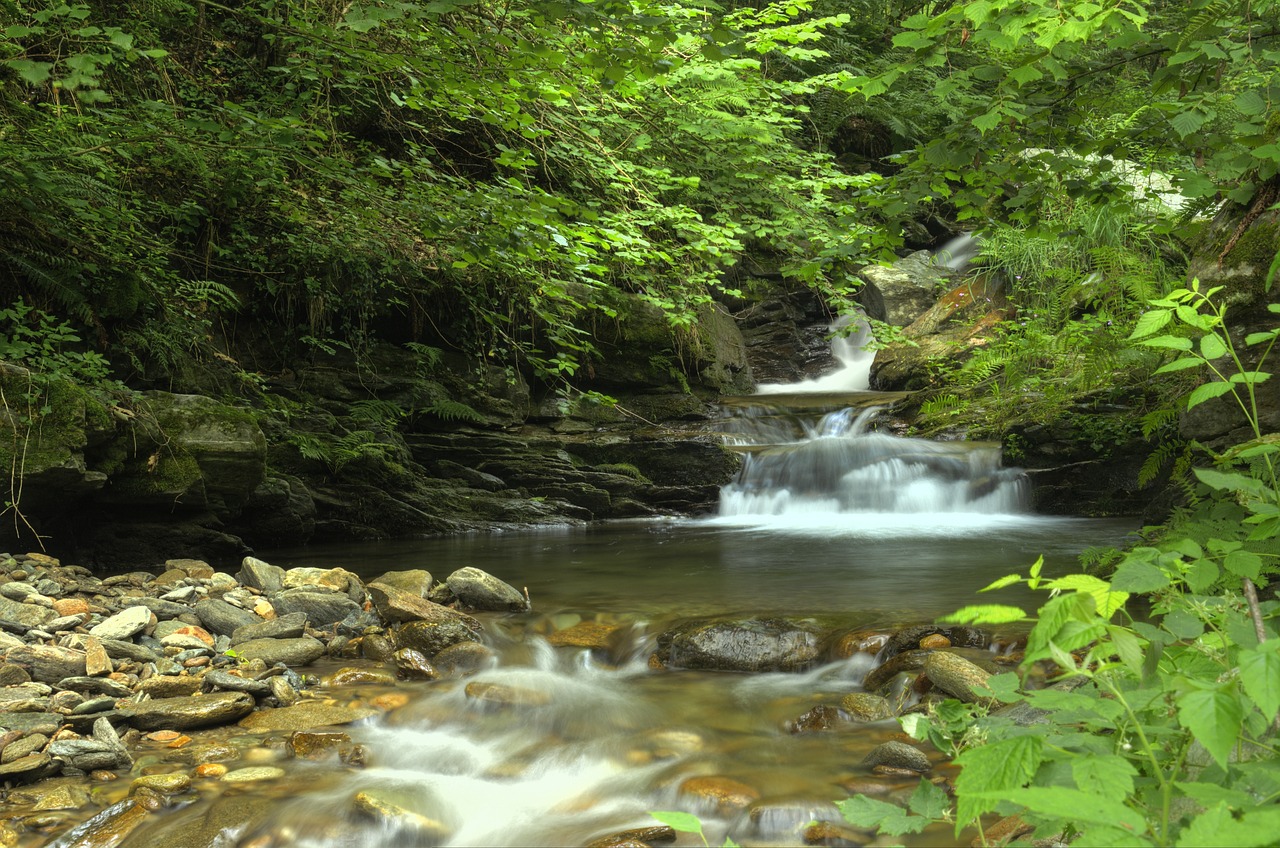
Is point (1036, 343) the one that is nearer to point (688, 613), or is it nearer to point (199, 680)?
point (688, 613)

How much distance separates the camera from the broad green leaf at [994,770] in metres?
1.24

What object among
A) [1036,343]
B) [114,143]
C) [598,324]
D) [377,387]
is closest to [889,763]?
[114,143]

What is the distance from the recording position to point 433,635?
5324 mm

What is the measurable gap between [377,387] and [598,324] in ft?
11.8

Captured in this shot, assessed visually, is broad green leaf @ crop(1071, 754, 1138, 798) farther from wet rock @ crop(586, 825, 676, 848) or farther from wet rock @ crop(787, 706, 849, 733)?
wet rock @ crop(787, 706, 849, 733)

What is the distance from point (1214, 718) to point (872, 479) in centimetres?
1005

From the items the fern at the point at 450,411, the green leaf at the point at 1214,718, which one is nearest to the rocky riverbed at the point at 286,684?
the green leaf at the point at 1214,718

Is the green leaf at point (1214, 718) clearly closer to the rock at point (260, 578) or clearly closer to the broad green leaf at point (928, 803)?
the broad green leaf at point (928, 803)

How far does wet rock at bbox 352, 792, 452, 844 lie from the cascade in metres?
7.59

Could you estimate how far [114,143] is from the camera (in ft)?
20.4

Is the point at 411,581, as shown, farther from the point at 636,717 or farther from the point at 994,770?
the point at 994,770

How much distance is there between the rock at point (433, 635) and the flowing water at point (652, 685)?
247 millimetres

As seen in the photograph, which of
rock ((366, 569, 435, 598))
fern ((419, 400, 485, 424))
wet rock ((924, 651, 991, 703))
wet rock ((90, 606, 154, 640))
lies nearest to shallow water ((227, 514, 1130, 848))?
wet rock ((924, 651, 991, 703))

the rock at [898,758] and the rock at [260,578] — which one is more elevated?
the rock at [260,578]
